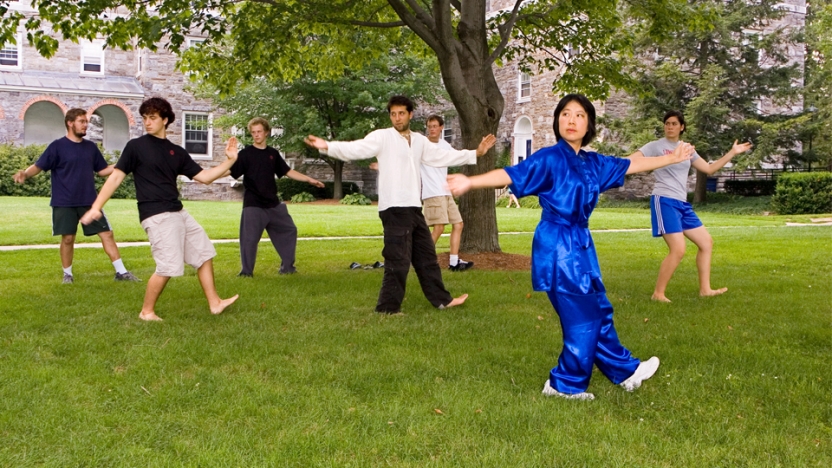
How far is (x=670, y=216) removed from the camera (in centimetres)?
727

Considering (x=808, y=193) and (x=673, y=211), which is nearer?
(x=673, y=211)

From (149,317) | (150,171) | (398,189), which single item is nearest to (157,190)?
(150,171)

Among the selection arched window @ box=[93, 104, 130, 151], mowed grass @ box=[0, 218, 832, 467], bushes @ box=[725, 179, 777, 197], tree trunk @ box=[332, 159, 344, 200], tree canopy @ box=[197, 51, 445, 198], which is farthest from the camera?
arched window @ box=[93, 104, 130, 151]

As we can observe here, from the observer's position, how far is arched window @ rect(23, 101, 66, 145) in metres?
33.5

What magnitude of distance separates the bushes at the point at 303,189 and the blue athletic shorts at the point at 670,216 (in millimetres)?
25538

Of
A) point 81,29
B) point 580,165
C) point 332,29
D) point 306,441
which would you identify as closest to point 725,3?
point 332,29

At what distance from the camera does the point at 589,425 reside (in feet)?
12.2

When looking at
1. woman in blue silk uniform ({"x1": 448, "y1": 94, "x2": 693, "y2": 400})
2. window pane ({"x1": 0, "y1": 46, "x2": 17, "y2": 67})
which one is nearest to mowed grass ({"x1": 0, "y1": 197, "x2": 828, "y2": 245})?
woman in blue silk uniform ({"x1": 448, "y1": 94, "x2": 693, "y2": 400})

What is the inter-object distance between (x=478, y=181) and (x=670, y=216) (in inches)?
149

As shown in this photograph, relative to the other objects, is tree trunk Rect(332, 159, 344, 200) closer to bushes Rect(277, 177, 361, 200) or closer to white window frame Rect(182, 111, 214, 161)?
bushes Rect(277, 177, 361, 200)

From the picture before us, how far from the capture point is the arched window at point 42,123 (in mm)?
33469

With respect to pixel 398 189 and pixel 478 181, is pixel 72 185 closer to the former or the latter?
pixel 398 189

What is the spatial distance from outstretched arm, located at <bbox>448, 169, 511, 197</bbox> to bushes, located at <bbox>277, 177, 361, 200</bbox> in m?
28.1

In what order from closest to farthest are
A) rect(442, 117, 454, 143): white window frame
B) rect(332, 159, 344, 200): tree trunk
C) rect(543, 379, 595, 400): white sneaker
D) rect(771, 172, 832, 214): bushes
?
1. rect(543, 379, 595, 400): white sneaker
2. rect(771, 172, 832, 214): bushes
3. rect(332, 159, 344, 200): tree trunk
4. rect(442, 117, 454, 143): white window frame
